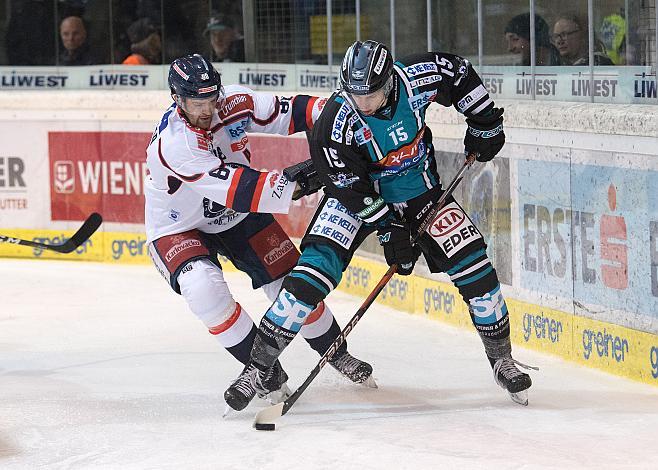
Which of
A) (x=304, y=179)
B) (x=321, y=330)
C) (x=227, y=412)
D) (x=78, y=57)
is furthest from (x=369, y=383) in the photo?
(x=78, y=57)

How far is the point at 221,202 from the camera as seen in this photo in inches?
170

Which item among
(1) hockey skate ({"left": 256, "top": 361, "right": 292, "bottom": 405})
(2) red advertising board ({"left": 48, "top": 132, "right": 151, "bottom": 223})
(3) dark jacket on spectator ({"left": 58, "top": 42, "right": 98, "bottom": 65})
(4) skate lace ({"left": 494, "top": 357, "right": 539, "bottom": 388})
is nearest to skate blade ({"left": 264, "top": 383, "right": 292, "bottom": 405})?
(1) hockey skate ({"left": 256, "top": 361, "right": 292, "bottom": 405})

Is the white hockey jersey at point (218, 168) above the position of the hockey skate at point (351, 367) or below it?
above

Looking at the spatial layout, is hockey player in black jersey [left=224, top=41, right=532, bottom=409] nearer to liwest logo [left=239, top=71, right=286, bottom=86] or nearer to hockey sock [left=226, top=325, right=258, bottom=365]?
hockey sock [left=226, top=325, right=258, bottom=365]

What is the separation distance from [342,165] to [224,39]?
13.1 ft

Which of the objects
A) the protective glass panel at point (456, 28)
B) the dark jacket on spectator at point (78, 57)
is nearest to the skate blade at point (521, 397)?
the protective glass panel at point (456, 28)

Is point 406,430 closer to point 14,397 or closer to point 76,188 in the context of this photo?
point 14,397

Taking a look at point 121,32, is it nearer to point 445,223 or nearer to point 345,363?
point 345,363

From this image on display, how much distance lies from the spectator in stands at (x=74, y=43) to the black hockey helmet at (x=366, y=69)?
466 cm

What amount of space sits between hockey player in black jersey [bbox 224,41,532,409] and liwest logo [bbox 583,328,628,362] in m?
0.53

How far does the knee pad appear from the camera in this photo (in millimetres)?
4434

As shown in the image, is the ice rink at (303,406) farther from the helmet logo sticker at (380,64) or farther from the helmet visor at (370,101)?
the helmet logo sticker at (380,64)

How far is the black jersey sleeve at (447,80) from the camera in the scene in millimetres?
4285

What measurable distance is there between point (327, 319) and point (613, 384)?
1064mm
